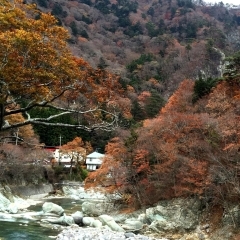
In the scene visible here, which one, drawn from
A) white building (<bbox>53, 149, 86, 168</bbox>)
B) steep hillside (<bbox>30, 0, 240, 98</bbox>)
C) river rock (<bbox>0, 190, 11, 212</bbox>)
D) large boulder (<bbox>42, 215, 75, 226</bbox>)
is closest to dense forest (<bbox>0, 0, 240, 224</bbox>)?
steep hillside (<bbox>30, 0, 240, 98</bbox>)

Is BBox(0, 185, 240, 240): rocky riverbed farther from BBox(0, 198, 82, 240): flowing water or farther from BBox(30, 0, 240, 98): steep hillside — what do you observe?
BBox(30, 0, 240, 98): steep hillside

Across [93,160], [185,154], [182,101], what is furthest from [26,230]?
[93,160]

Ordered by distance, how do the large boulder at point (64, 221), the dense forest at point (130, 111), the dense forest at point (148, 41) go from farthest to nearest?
the dense forest at point (148, 41)
the large boulder at point (64, 221)
the dense forest at point (130, 111)

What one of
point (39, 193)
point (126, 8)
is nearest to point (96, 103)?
point (39, 193)

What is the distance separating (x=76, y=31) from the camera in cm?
10019

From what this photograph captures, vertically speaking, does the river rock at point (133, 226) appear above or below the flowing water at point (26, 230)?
below

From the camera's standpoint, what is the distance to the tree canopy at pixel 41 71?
796 centimetres

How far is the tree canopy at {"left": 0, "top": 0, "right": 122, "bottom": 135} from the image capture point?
7965 mm

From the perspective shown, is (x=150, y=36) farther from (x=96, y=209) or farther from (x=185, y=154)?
(x=185, y=154)

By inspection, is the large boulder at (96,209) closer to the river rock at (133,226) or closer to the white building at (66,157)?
the river rock at (133,226)

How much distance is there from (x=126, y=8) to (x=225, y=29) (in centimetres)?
3615

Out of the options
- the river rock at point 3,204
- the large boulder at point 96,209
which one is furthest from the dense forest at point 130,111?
the river rock at point 3,204

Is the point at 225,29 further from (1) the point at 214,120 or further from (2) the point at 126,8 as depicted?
(1) the point at 214,120

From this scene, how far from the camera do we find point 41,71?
27.3 ft
